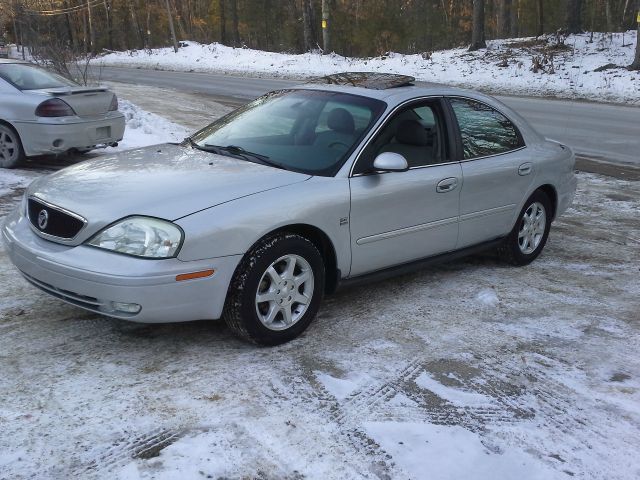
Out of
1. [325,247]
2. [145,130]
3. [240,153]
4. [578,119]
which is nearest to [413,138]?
[325,247]

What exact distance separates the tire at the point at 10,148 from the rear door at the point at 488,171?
5854 millimetres

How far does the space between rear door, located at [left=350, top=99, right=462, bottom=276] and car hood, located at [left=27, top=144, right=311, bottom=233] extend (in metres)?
0.50

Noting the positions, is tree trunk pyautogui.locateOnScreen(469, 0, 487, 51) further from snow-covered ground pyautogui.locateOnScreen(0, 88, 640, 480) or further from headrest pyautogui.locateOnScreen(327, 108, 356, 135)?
headrest pyautogui.locateOnScreen(327, 108, 356, 135)

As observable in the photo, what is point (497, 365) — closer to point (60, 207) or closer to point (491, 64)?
point (60, 207)

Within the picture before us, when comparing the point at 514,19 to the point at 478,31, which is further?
the point at 514,19

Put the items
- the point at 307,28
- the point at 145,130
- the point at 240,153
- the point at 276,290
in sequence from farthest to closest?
the point at 307,28
the point at 145,130
the point at 240,153
the point at 276,290

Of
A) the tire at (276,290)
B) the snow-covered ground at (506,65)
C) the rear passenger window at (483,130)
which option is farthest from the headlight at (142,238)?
the snow-covered ground at (506,65)

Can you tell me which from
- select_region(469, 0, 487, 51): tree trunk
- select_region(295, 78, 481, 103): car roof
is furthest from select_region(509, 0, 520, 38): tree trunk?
select_region(295, 78, 481, 103): car roof

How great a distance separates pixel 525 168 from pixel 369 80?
4.94 feet

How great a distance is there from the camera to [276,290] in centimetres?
394

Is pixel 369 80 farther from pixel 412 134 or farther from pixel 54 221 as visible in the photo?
pixel 54 221

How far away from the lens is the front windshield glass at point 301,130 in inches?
174

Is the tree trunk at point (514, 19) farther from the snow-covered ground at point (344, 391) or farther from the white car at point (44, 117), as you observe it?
the snow-covered ground at point (344, 391)

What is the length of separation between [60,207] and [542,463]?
9.36ft
